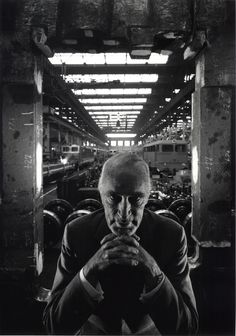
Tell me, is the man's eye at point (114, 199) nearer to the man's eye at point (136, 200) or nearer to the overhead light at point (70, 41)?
the man's eye at point (136, 200)

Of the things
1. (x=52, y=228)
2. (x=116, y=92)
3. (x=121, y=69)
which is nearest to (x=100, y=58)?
(x=121, y=69)

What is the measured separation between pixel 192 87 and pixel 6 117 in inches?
238

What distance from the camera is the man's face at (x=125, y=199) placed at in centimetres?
139

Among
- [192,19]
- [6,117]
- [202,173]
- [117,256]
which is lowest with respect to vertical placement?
[117,256]

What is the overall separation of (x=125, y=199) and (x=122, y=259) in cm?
33

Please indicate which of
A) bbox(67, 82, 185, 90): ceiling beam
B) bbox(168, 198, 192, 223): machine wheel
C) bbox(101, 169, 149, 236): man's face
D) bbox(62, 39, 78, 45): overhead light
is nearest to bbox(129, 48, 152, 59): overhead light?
bbox(62, 39, 78, 45): overhead light

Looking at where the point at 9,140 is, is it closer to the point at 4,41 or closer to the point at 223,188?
the point at 4,41

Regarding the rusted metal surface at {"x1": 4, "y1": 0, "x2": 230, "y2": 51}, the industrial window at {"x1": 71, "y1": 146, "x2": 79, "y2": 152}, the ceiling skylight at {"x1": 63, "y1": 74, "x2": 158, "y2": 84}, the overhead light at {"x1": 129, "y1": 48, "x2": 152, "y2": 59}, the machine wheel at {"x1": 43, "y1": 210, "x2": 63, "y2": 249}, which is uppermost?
the ceiling skylight at {"x1": 63, "y1": 74, "x2": 158, "y2": 84}

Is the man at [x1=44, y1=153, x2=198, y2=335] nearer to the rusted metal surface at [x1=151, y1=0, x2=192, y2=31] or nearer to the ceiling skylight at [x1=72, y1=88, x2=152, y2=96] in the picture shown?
the rusted metal surface at [x1=151, y1=0, x2=192, y2=31]

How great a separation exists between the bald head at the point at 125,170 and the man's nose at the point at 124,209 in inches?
4.3

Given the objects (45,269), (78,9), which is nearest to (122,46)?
(78,9)

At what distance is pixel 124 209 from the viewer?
1387 mm

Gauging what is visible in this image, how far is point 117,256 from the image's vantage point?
48.8 inches

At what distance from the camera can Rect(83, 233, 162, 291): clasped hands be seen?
1.25 meters
